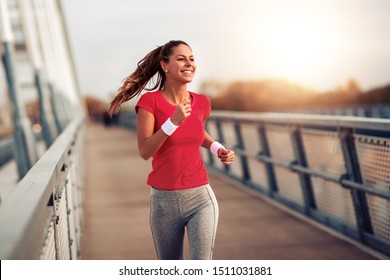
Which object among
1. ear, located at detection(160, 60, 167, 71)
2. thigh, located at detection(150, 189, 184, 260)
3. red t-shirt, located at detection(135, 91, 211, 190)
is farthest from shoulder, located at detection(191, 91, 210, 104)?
thigh, located at detection(150, 189, 184, 260)

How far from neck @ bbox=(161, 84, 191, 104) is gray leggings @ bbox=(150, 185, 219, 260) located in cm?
40

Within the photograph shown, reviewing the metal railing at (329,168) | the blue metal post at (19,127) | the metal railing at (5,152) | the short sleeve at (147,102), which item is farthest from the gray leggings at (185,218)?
the metal railing at (5,152)

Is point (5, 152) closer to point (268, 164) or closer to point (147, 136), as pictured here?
point (268, 164)

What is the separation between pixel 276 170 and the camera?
8109 mm

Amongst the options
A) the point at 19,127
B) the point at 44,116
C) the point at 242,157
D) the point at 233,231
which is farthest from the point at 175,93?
the point at 44,116

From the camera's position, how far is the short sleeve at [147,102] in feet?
9.58

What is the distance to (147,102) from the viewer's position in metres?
2.93

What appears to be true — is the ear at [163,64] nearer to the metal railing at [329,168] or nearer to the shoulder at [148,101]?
the shoulder at [148,101]

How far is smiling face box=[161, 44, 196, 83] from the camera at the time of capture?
2906 mm

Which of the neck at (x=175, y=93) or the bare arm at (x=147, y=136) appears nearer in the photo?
the bare arm at (x=147, y=136)

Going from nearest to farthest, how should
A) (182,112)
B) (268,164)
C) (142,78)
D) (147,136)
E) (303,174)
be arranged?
(182,112)
(147,136)
(142,78)
(303,174)
(268,164)

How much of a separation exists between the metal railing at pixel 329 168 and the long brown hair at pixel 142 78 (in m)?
1.98

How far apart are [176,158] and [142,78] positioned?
1.50ft

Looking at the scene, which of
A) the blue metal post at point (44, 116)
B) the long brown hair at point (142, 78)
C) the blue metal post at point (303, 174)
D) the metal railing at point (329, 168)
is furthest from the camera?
the blue metal post at point (44, 116)
